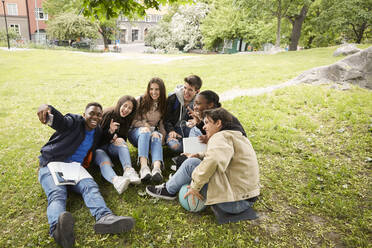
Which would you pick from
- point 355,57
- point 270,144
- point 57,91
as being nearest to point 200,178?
point 270,144

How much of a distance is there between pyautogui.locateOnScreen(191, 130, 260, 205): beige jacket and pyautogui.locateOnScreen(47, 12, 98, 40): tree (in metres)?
38.2

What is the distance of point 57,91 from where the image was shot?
11500 mm

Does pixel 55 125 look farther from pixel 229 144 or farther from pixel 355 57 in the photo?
pixel 355 57

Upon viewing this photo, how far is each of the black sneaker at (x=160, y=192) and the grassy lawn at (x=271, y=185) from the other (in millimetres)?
122

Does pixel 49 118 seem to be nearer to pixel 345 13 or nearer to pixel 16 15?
pixel 345 13

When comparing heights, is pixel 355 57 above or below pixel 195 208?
above

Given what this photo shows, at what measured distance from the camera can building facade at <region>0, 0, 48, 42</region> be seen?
134 feet

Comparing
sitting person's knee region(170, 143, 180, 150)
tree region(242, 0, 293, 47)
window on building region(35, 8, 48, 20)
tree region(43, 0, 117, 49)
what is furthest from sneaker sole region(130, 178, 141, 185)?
window on building region(35, 8, 48, 20)

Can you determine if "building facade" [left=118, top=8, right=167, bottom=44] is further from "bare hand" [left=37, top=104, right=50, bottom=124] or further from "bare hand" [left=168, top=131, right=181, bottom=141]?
"bare hand" [left=37, top=104, right=50, bottom=124]

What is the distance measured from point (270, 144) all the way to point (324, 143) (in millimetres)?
1341

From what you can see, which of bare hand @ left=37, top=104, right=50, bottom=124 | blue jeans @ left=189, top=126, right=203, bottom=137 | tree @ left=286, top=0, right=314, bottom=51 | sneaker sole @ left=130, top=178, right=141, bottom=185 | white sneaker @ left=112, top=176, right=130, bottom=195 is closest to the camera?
bare hand @ left=37, top=104, right=50, bottom=124

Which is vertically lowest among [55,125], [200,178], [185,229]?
[185,229]

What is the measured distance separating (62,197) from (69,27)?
124ft

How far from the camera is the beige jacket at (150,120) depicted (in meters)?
4.98
